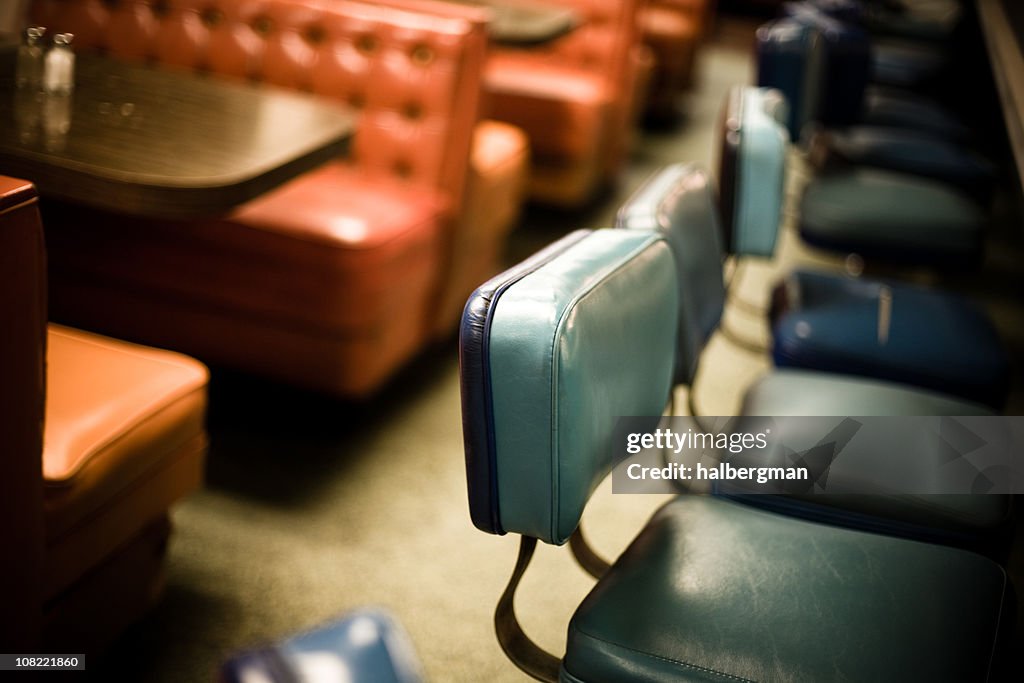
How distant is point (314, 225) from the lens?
99.5 inches

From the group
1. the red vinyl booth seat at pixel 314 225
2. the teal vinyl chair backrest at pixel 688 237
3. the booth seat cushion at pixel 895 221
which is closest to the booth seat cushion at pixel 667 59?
the booth seat cushion at pixel 895 221

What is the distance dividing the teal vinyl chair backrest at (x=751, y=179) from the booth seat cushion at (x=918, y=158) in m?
1.30

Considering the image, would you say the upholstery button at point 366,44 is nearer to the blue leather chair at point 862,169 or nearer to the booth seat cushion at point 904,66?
the blue leather chair at point 862,169

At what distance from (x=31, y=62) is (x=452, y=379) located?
1346mm

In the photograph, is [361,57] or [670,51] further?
[670,51]

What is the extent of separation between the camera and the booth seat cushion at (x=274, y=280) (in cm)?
253

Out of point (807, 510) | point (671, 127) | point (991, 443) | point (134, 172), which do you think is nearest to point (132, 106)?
point (134, 172)

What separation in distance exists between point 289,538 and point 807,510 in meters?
1.10

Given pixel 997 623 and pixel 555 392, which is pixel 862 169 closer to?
pixel 997 623

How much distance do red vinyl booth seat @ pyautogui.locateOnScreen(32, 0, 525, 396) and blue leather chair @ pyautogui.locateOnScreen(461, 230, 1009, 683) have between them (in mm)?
1221

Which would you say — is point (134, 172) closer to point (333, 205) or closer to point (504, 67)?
point (333, 205)

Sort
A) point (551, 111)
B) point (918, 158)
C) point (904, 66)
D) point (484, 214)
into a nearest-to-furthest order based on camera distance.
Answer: point (484, 214) → point (918, 158) → point (551, 111) → point (904, 66)

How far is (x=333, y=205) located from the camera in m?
2.66

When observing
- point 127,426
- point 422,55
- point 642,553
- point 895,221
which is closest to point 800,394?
point 642,553
